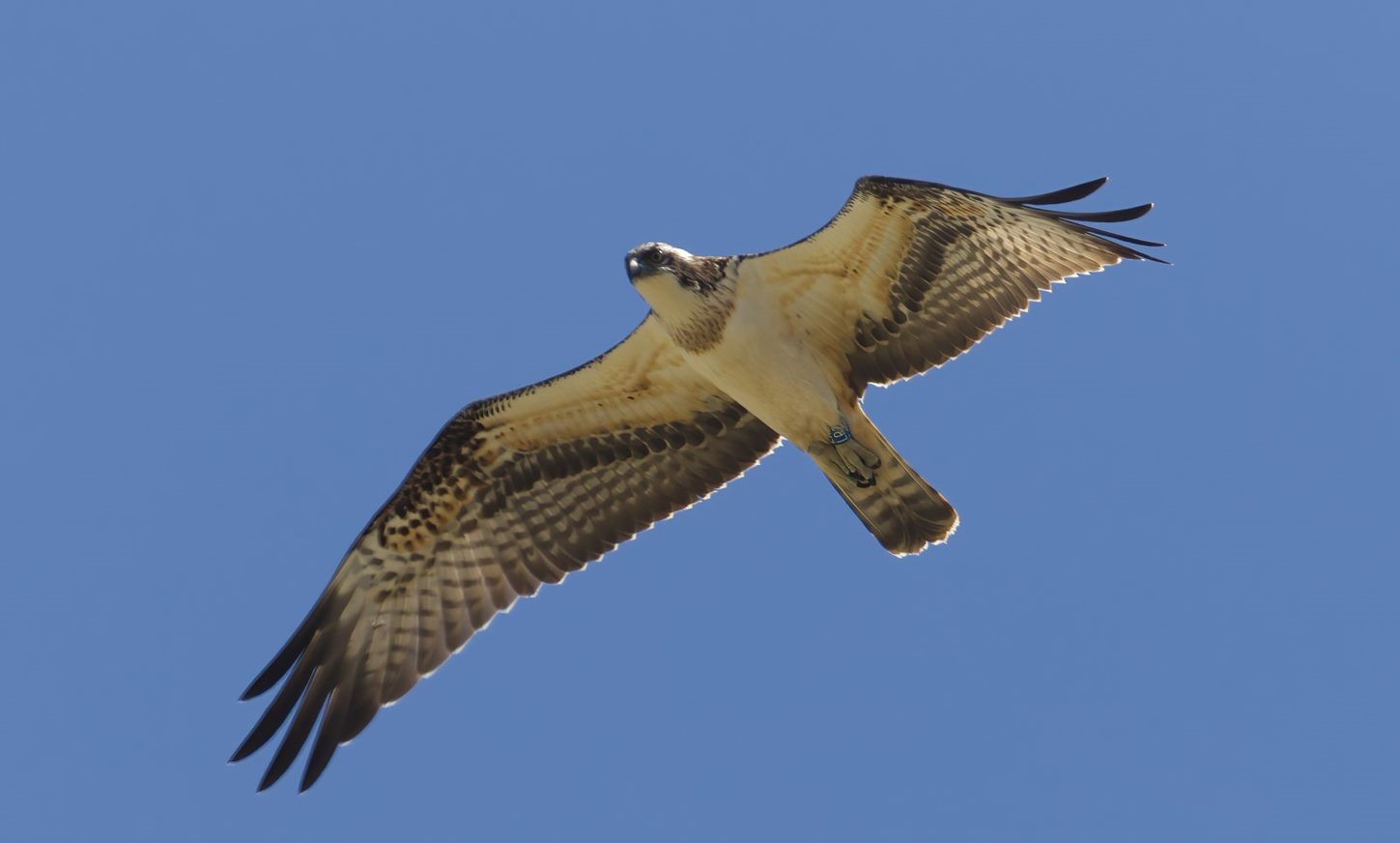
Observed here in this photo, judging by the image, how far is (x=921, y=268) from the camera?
1080cm

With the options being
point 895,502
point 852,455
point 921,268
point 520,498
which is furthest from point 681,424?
point 921,268

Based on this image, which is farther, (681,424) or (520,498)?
(520,498)

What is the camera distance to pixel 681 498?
11.4 metres

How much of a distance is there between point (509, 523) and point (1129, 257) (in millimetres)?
4826

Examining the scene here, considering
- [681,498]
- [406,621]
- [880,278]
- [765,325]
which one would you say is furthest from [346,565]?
[880,278]

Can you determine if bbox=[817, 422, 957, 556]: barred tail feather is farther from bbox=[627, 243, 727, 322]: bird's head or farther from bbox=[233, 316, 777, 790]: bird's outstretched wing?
bbox=[627, 243, 727, 322]: bird's head

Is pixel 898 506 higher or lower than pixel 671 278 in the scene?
lower

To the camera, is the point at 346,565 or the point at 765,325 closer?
the point at 765,325

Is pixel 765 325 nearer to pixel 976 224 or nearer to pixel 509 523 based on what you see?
pixel 976 224

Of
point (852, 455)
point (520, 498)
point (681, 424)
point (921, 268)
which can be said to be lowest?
point (520, 498)

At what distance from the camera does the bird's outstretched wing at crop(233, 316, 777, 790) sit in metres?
11.0

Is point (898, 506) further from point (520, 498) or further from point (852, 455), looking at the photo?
point (520, 498)

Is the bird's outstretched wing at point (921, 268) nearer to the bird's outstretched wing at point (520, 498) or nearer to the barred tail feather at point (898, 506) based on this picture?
the barred tail feather at point (898, 506)

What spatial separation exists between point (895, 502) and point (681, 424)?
5.77ft
